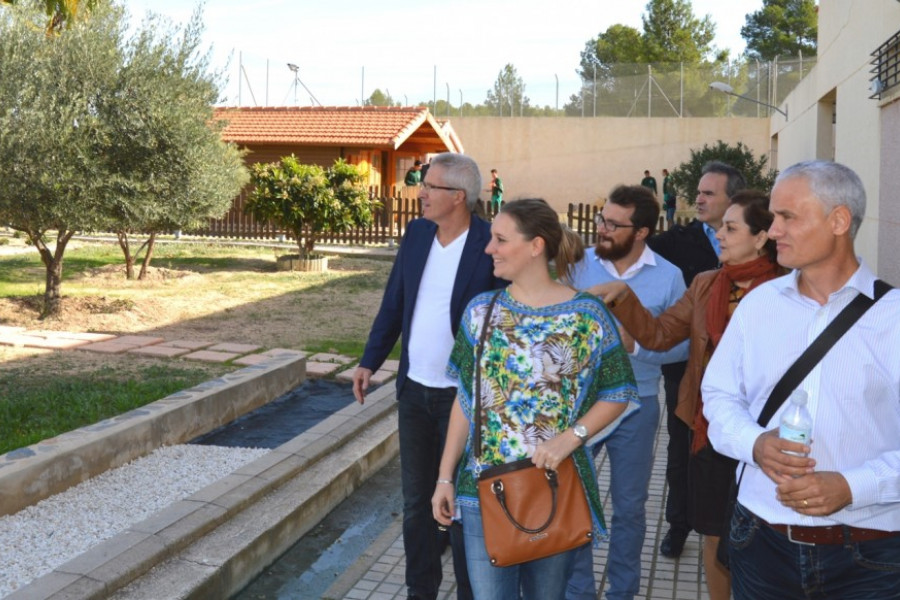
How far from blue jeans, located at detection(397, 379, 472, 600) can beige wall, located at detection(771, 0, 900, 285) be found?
7.79 metres

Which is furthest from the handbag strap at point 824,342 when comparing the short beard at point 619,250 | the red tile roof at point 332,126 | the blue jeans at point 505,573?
the red tile roof at point 332,126

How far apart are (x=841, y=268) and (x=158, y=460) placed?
16.7 ft

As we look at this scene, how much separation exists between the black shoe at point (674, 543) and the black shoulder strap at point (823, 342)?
2.88m

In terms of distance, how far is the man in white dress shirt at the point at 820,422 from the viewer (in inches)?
98.5

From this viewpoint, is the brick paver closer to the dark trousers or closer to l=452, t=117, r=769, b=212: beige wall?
the dark trousers

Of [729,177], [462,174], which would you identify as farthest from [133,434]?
[729,177]

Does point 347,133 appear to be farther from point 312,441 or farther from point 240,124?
point 312,441

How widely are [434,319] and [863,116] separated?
37.8ft

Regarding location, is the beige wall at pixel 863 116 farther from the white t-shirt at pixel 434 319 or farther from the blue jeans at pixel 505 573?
the blue jeans at pixel 505 573

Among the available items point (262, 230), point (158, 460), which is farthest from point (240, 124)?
point (158, 460)

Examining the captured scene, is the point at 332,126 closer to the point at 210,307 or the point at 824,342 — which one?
A: the point at 210,307

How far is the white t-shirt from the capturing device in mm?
4422

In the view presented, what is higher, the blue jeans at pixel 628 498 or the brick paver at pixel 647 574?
the blue jeans at pixel 628 498

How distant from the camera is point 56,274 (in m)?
13.0
